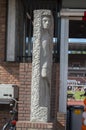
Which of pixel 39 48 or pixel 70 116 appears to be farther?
pixel 70 116

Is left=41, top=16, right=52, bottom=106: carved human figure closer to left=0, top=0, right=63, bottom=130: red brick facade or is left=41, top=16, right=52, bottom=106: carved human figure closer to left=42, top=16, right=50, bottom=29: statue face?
left=42, top=16, right=50, bottom=29: statue face

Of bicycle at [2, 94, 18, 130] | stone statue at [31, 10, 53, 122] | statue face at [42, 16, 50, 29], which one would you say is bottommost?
bicycle at [2, 94, 18, 130]

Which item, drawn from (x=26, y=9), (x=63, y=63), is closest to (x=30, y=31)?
(x=26, y=9)

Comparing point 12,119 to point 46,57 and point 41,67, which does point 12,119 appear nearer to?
point 41,67

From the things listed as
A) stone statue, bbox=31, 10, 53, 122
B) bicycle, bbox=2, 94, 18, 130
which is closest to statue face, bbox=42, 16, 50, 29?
stone statue, bbox=31, 10, 53, 122

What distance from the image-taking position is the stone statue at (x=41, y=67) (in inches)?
275

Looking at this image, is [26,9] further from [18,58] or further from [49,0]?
[18,58]

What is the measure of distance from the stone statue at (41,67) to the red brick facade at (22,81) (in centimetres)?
27

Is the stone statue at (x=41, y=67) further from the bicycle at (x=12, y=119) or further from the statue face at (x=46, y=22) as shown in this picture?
the bicycle at (x=12, y=119)

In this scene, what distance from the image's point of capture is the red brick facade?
281 inches

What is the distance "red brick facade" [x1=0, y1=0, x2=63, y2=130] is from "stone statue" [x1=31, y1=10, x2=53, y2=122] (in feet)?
0.87

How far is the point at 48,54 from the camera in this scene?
7.02 m

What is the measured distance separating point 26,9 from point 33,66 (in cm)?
306

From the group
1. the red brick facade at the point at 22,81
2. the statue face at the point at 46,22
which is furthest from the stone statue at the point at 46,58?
the red brick facade at the point at 22,81
